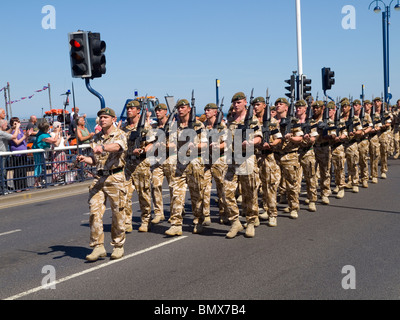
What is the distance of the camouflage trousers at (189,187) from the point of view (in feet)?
25.1

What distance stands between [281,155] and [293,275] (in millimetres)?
3756

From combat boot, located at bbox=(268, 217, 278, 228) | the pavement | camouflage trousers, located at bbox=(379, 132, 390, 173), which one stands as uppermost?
camouflage trousers, located at bbox=(379, 132, 390, 173)

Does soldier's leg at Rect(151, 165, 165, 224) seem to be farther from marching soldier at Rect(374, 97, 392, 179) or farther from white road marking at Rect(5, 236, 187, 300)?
marching soldier at Rect(374, 97, 392, 179)

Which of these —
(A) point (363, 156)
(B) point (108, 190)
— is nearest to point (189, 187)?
→ (B) point (108, 190)

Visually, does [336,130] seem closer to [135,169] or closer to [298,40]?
[135,169]

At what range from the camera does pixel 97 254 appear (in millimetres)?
6285

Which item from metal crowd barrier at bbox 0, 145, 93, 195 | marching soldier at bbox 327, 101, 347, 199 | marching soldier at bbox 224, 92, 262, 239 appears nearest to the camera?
marching soldier at bbox 224, 92, 262, 239

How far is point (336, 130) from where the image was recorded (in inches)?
409

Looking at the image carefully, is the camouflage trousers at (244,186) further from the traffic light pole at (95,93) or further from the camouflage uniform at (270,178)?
the traffic light pole at (95,93)

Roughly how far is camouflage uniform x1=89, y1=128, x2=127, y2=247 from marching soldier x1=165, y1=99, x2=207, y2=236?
1.45m

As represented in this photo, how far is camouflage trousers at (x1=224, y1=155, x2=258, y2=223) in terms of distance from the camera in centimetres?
743

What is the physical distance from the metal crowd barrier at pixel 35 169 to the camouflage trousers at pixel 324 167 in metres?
5.74

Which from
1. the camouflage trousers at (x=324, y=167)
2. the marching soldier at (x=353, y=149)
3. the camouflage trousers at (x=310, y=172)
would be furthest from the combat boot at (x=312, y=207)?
the marching soldier at (x=353, y=149)

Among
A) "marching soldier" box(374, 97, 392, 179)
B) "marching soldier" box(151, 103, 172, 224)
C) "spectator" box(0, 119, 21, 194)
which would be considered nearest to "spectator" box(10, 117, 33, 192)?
"spectator" box(0, 119, 21, 194)
